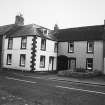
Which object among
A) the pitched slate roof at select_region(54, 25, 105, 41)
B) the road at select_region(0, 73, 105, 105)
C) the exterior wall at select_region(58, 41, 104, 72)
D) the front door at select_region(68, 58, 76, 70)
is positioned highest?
the pitched slate roof at select_region(54, 25, 105, 41)

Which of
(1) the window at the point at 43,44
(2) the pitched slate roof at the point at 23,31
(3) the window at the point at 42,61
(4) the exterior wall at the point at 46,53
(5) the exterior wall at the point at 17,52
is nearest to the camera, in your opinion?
(5) the exterior wall at the point at 17,52

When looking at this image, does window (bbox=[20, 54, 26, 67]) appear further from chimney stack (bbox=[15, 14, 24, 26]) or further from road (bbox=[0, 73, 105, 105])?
road (bbox=[0, 73, 105, 105])

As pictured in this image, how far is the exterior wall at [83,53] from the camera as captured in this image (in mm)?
26627

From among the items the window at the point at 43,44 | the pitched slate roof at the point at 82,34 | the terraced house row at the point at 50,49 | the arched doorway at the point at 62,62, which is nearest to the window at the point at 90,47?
the terraced house row at the point at 50,49

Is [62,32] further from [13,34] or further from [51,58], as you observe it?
[13,34]

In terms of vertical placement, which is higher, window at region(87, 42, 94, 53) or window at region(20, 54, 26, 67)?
window at region(87, 42, 94, 53)

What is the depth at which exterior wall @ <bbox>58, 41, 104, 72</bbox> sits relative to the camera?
26627 millimetres

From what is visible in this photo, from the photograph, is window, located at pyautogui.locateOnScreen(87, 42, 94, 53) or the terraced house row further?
window, located at pyautogui.locateOnScreen(87, 42, 94, 53)

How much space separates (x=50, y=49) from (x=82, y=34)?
7.06 metres

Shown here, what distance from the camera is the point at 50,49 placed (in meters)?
29.2

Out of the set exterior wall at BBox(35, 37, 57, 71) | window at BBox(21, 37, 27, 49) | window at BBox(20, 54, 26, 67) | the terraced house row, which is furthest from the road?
window at BBox(21, 37, 27, 49)

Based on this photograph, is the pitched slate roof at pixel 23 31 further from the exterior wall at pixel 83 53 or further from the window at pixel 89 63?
the window at pixel 89 63

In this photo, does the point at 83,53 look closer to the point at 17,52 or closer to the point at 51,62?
the point at 51,62

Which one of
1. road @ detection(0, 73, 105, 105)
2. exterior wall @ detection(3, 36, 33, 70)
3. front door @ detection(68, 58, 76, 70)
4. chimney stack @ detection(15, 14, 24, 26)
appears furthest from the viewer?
chimney stack @ detection(15, 14, 24, 26)
